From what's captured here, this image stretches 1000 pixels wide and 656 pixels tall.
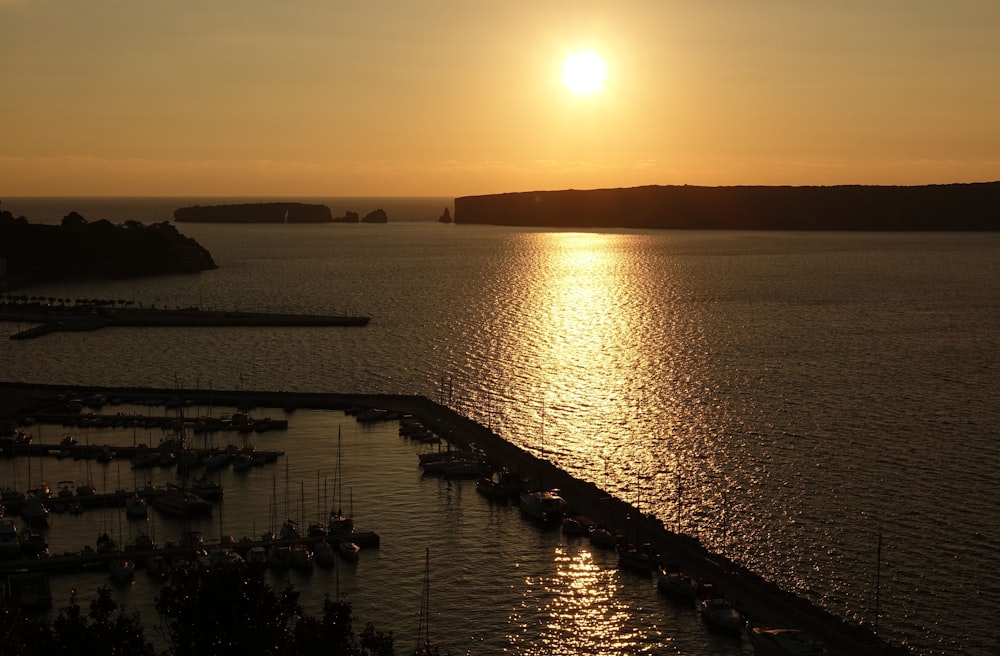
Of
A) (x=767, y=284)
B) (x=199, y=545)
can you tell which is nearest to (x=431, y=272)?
(x=767, y=284)

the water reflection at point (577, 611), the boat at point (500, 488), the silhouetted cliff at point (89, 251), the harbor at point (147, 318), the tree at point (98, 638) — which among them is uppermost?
the silhouetted cliff at point (89, 251)

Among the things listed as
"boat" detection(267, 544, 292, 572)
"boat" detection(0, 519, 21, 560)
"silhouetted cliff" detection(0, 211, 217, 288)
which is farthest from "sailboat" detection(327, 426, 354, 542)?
"silhouetted cliff" detection(0, 211, 217, 288)

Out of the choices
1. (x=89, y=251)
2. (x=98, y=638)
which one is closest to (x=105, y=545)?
(x=98, y=638)

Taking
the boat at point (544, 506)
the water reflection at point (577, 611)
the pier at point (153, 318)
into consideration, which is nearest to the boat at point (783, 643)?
the water reflection at point (577, 611)

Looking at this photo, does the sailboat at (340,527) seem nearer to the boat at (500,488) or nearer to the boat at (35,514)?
the boat at (500,488)

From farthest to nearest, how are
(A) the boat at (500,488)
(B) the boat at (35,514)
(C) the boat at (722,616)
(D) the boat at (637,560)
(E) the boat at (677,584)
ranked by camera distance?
1. (A) the boat at (500,488)
2. (B) the boat at (35,514)
3. (D) the boat at (637,560)
4. (E) the boat at (677,584)
5. (C) the boat at (722,616)

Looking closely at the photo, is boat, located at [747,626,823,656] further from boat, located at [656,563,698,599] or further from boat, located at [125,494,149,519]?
boat, located at [125,494,149,519]
